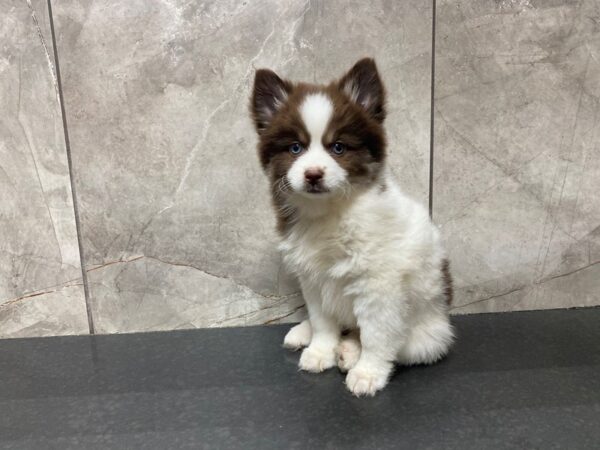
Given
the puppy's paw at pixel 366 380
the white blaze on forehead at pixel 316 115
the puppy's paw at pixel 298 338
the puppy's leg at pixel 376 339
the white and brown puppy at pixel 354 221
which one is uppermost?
the white blaze on forehead at pixel 316 115

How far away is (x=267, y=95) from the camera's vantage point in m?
1.64

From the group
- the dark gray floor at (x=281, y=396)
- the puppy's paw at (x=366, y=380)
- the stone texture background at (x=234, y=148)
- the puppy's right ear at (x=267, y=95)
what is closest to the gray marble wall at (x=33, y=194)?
the stone texture background at (x=234, y=148)

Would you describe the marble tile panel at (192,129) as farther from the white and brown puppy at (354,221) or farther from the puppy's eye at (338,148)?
the puppy's eye at (338,148)

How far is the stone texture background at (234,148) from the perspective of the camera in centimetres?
195

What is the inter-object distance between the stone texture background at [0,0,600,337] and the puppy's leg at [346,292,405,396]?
0.64 m

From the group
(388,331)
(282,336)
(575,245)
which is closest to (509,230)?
(575,245)

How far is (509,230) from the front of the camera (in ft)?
6.97

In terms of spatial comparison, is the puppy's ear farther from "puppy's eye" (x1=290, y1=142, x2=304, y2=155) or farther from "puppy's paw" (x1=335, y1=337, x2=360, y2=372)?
"puppy's paw" (x1=335, y1=337, x2=360, y2=372)

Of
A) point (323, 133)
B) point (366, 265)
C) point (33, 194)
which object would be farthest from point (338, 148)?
point (33, 194)

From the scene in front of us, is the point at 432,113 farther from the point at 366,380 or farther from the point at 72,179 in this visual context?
the point at 72,179

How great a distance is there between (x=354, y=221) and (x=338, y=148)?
252 millimetres

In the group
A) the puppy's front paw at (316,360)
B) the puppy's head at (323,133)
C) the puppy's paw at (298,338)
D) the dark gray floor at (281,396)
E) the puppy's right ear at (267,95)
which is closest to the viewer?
the dark gray floor at (281,396)

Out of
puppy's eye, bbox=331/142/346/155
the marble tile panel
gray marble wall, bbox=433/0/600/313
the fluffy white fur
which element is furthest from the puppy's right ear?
gray marble wall, bbox=433/0/600/313

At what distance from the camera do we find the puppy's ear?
5.07ft
